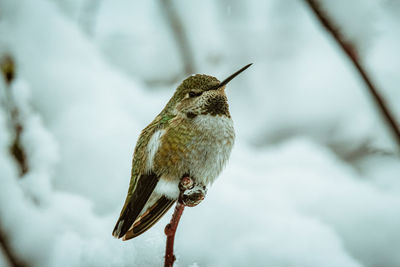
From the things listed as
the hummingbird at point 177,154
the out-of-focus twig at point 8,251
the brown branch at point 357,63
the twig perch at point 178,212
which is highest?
the brown branch at point 357,63

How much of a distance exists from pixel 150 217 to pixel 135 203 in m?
0.16

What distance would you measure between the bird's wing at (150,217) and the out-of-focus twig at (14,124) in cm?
99

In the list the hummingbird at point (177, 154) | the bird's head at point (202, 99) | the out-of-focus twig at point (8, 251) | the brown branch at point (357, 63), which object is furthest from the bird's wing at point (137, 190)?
the brown branch at point (357, 63)

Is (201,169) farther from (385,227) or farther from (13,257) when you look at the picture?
(385,227)

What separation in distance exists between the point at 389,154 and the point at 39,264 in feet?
8.72

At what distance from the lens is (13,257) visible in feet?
5.13

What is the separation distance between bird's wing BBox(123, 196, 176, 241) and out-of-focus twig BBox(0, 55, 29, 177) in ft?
3.24

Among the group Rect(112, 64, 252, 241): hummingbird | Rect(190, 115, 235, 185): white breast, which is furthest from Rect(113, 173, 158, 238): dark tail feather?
Rect(190, 115, 235, 185): white breast

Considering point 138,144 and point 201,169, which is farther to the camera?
point 138,144

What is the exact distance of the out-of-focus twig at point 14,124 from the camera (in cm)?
230

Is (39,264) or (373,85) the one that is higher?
(373,85)

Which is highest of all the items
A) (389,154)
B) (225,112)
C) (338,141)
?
(338,141)

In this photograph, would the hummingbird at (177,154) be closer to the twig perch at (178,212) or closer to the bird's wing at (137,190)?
the bird's wing at (137,190)

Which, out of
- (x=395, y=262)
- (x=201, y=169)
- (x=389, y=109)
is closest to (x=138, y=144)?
(x=201, y=169)
